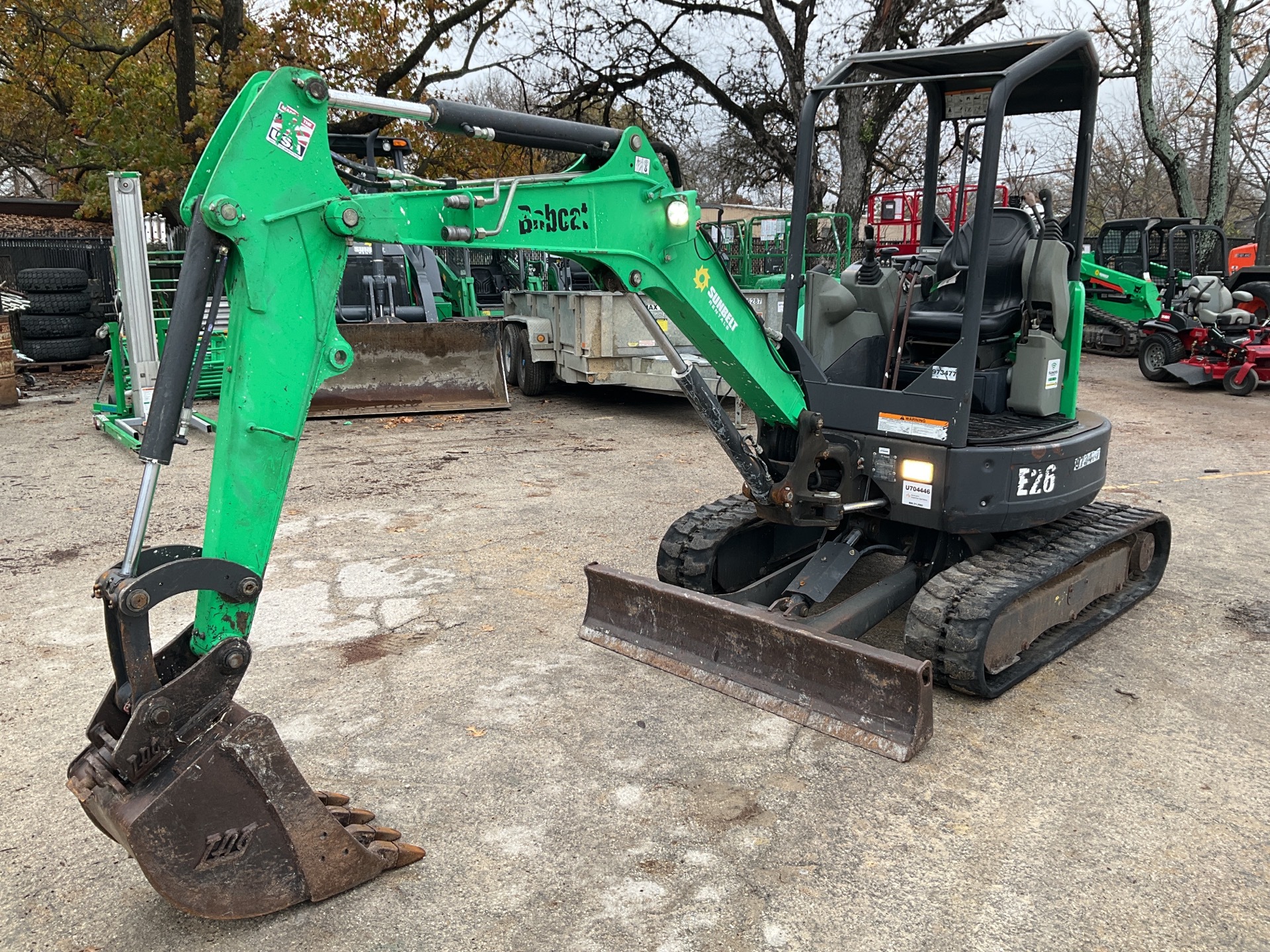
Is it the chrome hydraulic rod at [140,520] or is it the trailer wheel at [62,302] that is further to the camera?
the trailer wheel at [62,302]

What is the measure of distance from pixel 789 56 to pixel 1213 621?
57.5 ft

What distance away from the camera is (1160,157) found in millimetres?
19672

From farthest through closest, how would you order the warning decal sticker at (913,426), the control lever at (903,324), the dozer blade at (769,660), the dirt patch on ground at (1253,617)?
the dirt patch on ground at (1253,617)
the control lever at (903,324)
the warning decal sticker at (913,426)
the dozer blade at (769,660)

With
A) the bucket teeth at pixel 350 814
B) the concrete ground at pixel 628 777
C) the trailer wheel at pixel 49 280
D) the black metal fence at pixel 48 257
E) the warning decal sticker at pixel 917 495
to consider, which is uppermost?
the black metal fence at pixel 48 257

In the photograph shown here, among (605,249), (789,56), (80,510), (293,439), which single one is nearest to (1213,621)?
(605,249)

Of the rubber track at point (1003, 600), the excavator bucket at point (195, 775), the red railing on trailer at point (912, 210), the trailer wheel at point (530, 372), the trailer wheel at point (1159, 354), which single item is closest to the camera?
the excavator bucket at point (195, 775)

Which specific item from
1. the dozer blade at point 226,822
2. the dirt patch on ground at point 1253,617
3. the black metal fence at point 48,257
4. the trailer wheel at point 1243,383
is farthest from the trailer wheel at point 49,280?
the trailer wheel at point 1243,383

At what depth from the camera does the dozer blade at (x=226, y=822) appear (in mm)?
2566

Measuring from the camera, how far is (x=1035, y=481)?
439 centimetres

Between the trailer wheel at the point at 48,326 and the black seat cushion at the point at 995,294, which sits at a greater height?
the black seat cushion at the point at 995,294

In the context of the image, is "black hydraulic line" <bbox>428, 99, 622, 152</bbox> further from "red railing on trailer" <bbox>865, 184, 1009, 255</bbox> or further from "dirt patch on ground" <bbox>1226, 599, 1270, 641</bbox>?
"dirt patch on ground" <bbox>1226, 599, 1270, 641</bbox>

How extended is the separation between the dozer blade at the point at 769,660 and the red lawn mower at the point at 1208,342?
450 inches

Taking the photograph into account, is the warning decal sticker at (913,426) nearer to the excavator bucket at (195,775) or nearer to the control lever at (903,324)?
the control lever at (903,324)

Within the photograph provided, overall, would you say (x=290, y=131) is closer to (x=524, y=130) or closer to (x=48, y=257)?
(x=524, y=130)
